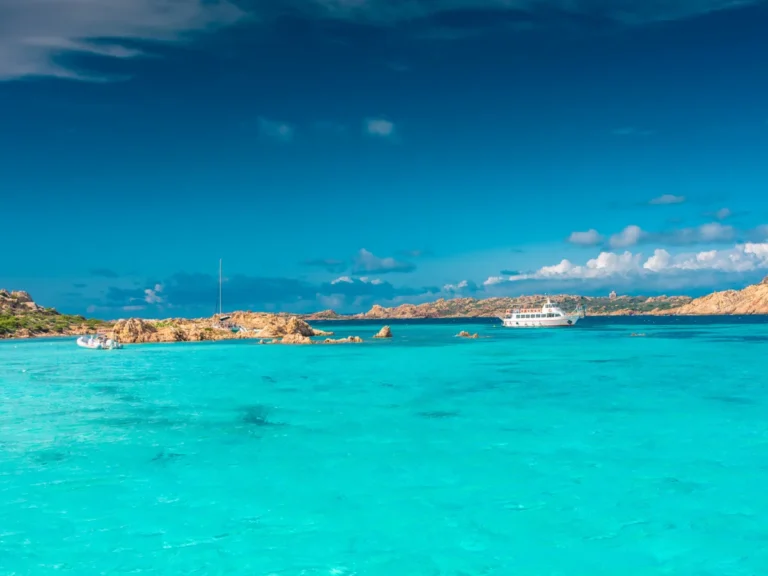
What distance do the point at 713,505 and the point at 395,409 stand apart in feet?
59.3

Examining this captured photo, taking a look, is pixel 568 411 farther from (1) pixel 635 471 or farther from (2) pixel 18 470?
(2) pixel 18 470

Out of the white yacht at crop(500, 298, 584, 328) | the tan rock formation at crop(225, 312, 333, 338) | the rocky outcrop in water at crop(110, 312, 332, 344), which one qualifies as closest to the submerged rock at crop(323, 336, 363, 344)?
the rocky outcrop in water at crop(110, 312, 332, 344)

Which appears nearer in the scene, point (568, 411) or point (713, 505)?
point (713, 505)

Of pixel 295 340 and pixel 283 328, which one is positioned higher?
pixel 283 328

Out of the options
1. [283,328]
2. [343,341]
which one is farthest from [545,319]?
[283,328]

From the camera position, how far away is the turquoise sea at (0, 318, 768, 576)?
12922mm

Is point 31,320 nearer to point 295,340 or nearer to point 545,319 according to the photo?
point 295,340

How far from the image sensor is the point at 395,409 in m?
32.0

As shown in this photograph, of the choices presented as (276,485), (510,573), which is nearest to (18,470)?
(276,485)

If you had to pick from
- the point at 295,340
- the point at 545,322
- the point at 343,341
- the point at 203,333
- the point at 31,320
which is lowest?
the point at 343,341

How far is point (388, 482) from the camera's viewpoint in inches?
714

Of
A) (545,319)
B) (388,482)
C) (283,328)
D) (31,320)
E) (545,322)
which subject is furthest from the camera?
(545,319)

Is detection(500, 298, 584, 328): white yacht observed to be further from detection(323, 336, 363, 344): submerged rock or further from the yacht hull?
detection(323, 336, 363, 344): submerged rock

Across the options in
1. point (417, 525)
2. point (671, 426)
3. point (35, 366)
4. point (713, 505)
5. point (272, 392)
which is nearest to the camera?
point (417, 525)
